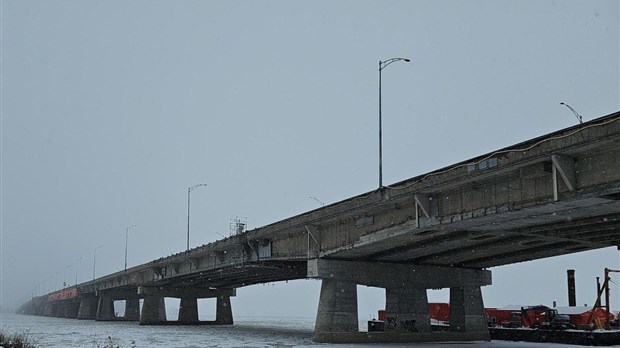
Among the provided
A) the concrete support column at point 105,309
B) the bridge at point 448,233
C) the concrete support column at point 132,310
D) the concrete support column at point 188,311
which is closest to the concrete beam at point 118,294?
the concrete support column at point 105,309

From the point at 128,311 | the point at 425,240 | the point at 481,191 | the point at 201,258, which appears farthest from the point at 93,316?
the point at 481,191

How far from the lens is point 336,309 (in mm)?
39062

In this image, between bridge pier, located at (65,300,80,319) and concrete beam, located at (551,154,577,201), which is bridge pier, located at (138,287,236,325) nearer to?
concrete beam, located at (551,154,577,201)

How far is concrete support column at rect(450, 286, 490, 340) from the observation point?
149 ft

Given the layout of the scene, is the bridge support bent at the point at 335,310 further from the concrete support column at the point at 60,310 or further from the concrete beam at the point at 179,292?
the concrete support column at the point at 60,310

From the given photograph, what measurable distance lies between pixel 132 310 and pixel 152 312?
3429 centimetres

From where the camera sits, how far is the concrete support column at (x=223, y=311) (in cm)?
8375

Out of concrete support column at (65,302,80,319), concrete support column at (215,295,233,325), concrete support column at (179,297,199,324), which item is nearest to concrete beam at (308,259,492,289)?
concrete support column at (179,297,199,324)

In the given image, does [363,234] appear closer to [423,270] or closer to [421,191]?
[421,191]

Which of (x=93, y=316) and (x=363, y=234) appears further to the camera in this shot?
(x=93, y=316)

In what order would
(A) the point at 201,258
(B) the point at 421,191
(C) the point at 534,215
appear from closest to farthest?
(C) the point at 534,215, (B) the point at 421,191, (A) the point at 201,258

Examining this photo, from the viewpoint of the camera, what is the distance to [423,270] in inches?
1791

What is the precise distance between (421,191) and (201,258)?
34.5 metres

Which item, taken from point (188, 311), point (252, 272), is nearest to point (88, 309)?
point (188, 311)
